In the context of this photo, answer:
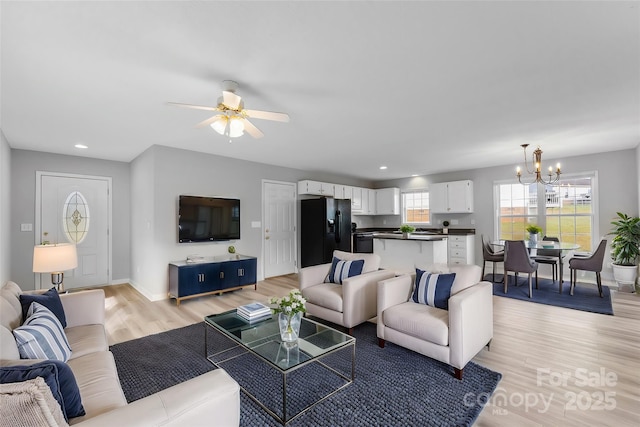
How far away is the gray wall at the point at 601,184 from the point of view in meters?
4.95

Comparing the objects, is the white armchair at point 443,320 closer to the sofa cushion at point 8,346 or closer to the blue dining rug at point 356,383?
the blue dining rug at point 356,383

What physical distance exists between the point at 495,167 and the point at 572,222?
171cm

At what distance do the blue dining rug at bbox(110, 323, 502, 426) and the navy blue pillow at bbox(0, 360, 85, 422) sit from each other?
0.98m

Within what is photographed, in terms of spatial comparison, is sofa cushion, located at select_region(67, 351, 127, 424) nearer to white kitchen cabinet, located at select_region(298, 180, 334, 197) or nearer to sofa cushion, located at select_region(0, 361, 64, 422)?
sofa cushion, located at select_region(0, 361, 64, 422)

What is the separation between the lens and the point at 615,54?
6.72 ft

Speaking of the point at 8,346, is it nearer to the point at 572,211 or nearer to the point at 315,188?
the point at 315,188

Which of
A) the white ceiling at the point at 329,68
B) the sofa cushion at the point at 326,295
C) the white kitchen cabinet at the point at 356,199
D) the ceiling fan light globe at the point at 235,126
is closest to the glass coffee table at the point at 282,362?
the sofa cushion at the point at 326,295

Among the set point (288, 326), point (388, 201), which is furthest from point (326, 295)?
point (388, 201)

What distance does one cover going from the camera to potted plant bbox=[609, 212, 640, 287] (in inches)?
178

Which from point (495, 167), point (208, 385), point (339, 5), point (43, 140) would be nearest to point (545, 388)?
point (208, 385)

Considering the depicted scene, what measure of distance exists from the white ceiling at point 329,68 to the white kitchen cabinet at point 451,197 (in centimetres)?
262

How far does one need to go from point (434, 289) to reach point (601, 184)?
4818 millimetres

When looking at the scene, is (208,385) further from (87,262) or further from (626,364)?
(87,262)

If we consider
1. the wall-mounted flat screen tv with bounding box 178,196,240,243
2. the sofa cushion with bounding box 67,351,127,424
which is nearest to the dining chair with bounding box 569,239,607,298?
the wall-mounted flat screen tv with bounding box 178,196,240,243
